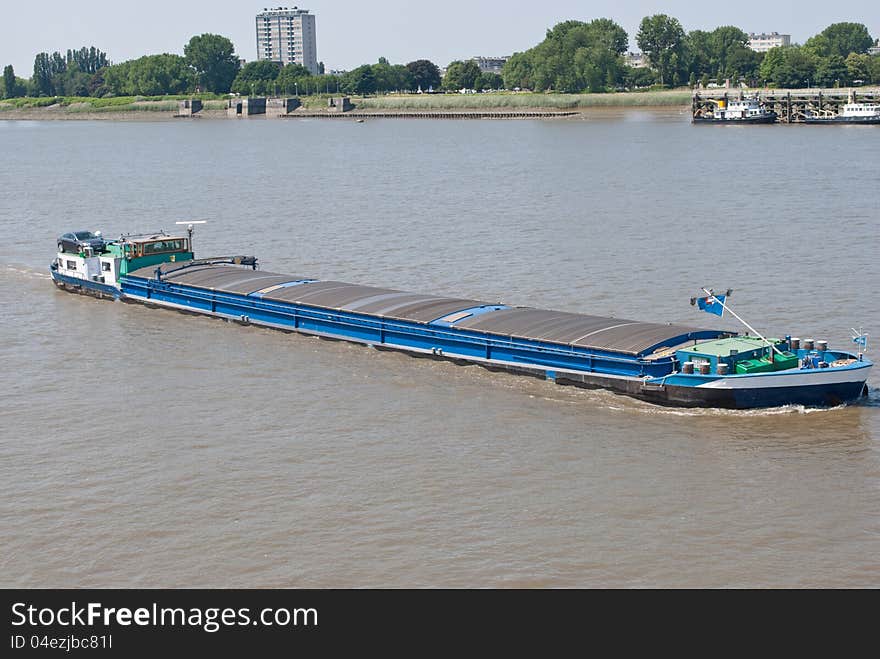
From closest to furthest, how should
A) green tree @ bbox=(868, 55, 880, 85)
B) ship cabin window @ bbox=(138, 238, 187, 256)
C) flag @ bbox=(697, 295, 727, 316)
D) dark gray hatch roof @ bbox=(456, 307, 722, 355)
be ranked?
flag @ bbox=(697, 295, 727, 316) < dark gray hatch roof @ bbox=(456, 307, 722, 355) < ship cabin window @ bbox=(138, 238, 187, 256) < green tree @ bbox=(868, 55, 880, 85)

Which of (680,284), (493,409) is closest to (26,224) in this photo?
(680,284)

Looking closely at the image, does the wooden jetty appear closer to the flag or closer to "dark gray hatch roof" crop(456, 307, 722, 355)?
"dark gray hatch roof" crop(456, 307, 722, 355)

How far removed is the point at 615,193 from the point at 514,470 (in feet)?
159

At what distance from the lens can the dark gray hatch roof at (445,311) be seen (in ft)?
94.3

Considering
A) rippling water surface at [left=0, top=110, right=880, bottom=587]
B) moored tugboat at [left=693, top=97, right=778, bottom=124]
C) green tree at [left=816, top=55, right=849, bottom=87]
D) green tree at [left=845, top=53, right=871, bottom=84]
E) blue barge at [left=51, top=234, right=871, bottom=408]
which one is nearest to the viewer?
rippling water surface at [left=0, top=110, right=880, bottom=587]

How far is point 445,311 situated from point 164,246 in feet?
47.0

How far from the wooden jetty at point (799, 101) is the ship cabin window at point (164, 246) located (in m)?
126

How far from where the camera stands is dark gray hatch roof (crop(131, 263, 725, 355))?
94.3ft

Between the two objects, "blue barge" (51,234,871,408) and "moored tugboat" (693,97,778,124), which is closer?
"blue barge" (51,234,871,408)

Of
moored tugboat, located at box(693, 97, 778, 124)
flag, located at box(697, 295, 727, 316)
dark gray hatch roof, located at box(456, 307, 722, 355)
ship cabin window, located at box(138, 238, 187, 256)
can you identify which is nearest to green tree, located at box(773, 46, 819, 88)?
moored tugboat, located at box(693, 97, 778, 124)

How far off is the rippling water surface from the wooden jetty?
106 m

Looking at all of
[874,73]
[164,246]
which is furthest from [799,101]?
[164,246]

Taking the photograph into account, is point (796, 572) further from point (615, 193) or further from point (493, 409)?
point (615, 193)

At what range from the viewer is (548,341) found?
95.5 feet
